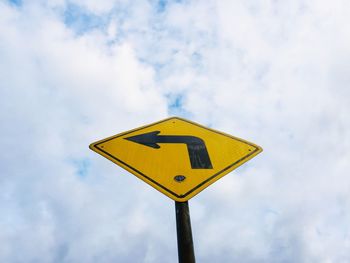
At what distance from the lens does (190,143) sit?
2.48 meters

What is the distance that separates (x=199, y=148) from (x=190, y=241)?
892 millimetres

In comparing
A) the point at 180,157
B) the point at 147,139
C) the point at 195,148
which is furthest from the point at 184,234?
the point at 147,139

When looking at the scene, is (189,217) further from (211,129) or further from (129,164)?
(211,129)

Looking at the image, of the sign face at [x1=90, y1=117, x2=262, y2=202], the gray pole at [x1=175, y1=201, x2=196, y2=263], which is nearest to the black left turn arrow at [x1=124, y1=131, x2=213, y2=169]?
the sign face at [x1=90, y1=117, x2=262, y2=202]

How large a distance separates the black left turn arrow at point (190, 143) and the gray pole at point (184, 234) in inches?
14.6

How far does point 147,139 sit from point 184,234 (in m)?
1.08

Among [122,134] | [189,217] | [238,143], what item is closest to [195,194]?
[189,217]

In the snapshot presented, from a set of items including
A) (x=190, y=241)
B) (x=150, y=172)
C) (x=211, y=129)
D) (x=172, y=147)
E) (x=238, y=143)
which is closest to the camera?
(x=190, y=241)

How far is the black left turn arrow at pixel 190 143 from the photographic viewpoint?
85.0 inches

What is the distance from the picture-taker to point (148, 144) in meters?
2.44

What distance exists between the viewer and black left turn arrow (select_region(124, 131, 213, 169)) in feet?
7.08

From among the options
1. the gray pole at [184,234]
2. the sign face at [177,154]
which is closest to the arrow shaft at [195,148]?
the sign face at [177,154]

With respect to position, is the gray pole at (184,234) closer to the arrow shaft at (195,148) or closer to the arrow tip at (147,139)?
the arrow shaft at (195,148)

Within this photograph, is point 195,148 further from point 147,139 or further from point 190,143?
point 147,139
